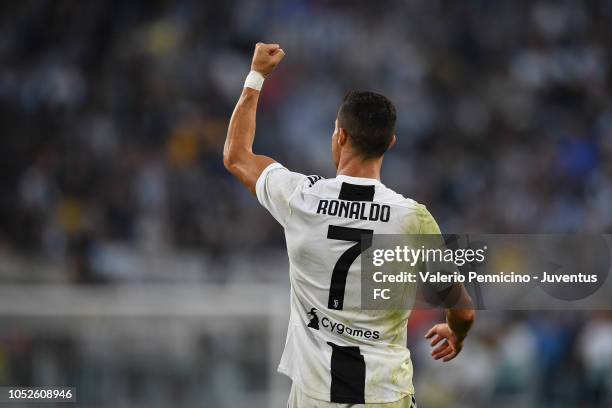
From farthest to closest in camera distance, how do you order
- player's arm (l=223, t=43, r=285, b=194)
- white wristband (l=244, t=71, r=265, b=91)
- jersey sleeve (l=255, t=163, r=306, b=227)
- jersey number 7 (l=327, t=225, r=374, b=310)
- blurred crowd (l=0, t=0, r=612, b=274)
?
1. blurred crowd (l=0, t=0, r=612, b=274)
2. white wristband (l=244, t=71, r=265, b=91)
3. player's arm (l=223, t=43, r=285, b=194)
4. jersey sleeve (l=255, t=163, r=306, b=227)
5. jersey number 7 (l=327, t=225, r=374, b=310)

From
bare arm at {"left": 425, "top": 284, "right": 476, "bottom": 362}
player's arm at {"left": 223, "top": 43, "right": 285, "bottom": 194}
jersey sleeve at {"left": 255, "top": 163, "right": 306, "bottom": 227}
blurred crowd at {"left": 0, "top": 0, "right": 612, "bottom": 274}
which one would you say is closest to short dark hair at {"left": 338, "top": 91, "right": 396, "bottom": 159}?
jersey sleeve at {"left": 255, "top": 163, "right": 306, "bottom": 227}

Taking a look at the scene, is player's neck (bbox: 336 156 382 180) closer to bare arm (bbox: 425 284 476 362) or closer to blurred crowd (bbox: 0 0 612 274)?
bare arm (bbox: 425 284 476 362)

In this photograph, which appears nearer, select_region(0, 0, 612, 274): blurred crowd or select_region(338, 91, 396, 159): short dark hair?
select_region(338, 91, 396, 159): short dark hair

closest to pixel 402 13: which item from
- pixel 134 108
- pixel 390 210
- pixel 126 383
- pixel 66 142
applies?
pixel 134 108

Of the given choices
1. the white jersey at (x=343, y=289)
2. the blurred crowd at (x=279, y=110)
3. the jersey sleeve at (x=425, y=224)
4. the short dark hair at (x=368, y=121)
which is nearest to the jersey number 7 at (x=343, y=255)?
the white jersey at (x=343, y=289)

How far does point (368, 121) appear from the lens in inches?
140

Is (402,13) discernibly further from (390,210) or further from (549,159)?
(390,210)

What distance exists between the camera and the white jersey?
3506 millimetres

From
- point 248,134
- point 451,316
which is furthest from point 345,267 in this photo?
point 248,134

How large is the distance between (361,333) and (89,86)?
1043cm

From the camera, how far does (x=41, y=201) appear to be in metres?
11.6

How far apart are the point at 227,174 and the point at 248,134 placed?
27.3ft

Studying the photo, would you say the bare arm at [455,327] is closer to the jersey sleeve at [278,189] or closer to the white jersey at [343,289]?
the white jersey at [343,289]

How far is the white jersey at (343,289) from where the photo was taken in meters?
3.51
